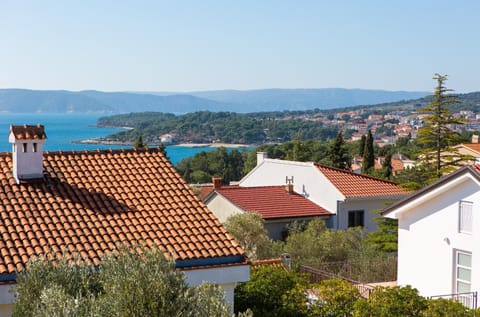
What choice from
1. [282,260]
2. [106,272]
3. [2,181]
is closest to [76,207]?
[2,181]

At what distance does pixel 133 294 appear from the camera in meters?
6.71

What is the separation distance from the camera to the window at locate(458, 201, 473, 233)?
52.4 ft

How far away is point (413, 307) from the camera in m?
12.7

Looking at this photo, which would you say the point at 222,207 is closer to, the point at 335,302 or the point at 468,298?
the point at 468,298

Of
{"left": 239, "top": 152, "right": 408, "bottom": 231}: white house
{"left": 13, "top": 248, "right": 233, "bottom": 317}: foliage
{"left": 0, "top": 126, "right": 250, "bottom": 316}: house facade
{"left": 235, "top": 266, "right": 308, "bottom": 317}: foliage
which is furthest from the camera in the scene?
{"left": 239, "top": 152, "right": 408, "bottom": 231}: white house

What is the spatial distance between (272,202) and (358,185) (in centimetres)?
427

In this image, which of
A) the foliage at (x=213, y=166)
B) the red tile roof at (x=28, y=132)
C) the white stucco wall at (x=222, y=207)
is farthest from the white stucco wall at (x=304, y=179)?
the foliage at (x=213, y=166)

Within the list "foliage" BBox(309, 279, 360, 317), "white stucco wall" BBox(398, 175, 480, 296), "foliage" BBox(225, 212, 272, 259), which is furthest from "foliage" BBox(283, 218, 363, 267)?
"foliage" BBox(309, 279, 360, 317)

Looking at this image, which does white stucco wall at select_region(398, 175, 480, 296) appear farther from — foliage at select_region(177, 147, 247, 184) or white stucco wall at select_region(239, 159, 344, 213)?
foliage at select_region(177, 147, 247, 184)

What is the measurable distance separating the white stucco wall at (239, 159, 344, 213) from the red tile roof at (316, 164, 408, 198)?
355 millimetres

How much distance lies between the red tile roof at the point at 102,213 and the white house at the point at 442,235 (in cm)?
673

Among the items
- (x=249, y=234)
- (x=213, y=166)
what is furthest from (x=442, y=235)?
(x=213, y=166)

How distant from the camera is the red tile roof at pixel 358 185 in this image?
32.1 m

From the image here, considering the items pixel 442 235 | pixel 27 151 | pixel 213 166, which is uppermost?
pixel 27 151
